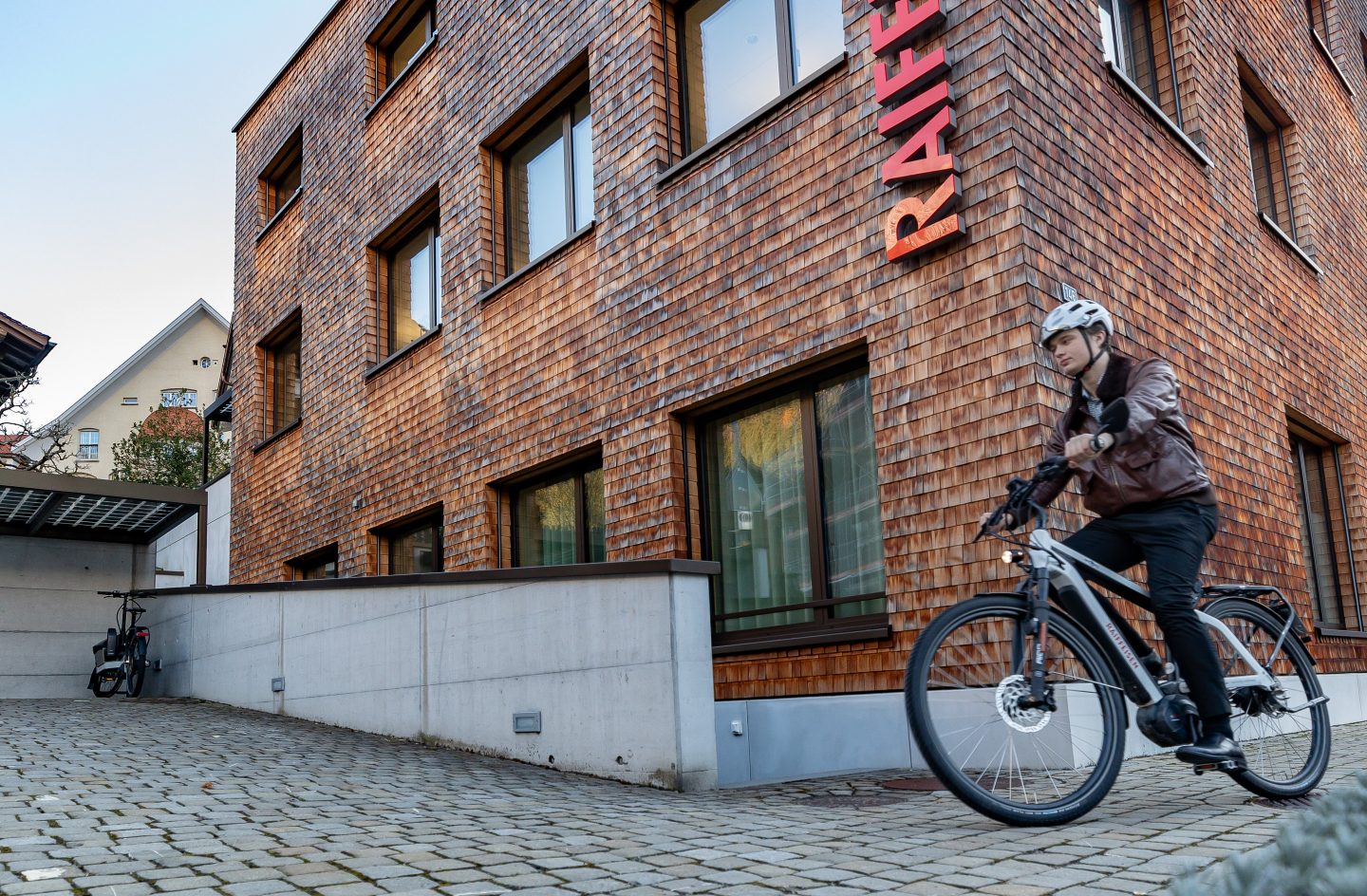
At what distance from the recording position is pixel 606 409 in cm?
978

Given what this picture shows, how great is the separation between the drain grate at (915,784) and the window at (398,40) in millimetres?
10598

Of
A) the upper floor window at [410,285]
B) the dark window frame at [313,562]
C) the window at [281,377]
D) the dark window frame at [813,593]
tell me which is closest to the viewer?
the dark window frame at [813,593]

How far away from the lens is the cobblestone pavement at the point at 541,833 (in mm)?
3518

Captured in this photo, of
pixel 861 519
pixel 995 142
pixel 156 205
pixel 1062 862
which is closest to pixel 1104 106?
pixel 995 142

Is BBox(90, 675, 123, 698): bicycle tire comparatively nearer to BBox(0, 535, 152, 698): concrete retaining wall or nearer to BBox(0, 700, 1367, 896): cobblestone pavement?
BBox(0, 535, 152, 698): concrete retaining wall

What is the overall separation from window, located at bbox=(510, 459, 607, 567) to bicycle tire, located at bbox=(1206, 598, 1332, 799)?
594cm

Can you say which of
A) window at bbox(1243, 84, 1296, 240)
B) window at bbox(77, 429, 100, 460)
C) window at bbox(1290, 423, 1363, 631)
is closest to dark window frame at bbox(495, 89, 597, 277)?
window at bbox(1243, 84, 1296, 240)

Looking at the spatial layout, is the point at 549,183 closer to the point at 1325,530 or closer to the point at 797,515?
the point at 797,515

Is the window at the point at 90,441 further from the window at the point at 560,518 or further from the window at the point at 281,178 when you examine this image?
the window at the point at 560,518

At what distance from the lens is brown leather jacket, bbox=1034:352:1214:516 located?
4352 mm

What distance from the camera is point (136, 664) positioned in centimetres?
1452

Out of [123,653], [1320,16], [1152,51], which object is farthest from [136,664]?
[1320,16]

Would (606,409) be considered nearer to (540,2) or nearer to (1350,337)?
(540,2)

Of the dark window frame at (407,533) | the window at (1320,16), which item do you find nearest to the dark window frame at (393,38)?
the dark window frame at (407,533)
